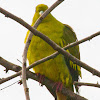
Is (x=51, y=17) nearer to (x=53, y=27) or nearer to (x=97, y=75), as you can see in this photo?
(x=53, y=27)

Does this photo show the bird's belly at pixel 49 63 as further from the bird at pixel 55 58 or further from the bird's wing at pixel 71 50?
the bird's wing at pixel 71 50

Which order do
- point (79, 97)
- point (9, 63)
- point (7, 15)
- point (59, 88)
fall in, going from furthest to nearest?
point (59, 88), point (79, 97), point (9, 63), point (7, 15)

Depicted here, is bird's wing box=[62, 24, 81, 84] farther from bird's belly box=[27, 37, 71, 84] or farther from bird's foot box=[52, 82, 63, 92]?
bird's foot box=[52, 82, 63, 92]

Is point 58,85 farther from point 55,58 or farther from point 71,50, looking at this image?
point 71,50

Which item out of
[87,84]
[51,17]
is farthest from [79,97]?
[51,17]

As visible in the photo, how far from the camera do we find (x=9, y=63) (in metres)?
3.67

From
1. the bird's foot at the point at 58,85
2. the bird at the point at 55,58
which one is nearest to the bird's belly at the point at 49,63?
the bird at the point at 55,58

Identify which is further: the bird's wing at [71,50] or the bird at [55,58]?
the bird's wing at [71,50]

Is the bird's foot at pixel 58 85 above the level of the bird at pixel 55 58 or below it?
below

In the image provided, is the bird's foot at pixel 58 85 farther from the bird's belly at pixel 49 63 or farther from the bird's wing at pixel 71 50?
the bird's wing at pixel 71 50

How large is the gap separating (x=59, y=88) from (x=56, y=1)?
220 centimetres

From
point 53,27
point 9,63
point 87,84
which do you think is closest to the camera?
point 87,84

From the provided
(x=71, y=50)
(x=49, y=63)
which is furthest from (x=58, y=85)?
(x=71, y=50)

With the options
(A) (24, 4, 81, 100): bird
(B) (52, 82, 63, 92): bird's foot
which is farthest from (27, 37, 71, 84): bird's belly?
(B) (52, 82, 63, 92): bird's foot
